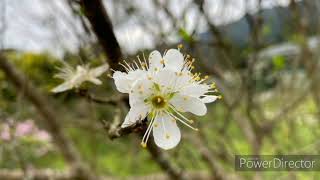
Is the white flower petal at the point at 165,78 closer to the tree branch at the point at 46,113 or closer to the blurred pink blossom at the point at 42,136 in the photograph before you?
the tree branch at the point at 46,113

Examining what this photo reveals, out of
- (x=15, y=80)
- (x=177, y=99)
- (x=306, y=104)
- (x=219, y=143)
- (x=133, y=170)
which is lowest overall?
(x=133, y=170)

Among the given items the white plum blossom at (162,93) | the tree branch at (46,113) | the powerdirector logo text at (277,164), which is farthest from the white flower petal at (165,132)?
the tree branch at (46,113)

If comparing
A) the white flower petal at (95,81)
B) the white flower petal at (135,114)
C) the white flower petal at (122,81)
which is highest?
the white flower petal at (122,81)

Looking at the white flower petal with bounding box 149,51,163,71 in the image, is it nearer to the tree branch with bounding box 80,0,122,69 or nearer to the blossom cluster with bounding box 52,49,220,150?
the blossom cluster with bounding box 52,49,220,150

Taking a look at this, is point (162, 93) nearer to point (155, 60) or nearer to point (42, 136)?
point (155, 60)

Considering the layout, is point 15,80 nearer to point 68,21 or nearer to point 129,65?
point 68,21

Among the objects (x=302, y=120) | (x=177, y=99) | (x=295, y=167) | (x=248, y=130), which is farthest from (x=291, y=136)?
(x=177, y=99)

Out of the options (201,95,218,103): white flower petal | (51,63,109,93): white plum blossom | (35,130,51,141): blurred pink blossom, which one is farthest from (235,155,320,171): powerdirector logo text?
(35,130,51,141): blurred pink blossom
